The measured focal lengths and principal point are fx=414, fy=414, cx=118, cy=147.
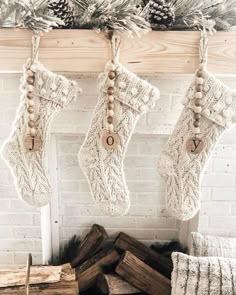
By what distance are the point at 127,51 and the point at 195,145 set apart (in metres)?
0.40

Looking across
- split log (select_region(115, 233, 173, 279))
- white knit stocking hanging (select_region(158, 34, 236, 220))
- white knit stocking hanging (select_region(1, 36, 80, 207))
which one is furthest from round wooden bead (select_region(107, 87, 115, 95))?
split log (select_region(115, 233, 173, 279))

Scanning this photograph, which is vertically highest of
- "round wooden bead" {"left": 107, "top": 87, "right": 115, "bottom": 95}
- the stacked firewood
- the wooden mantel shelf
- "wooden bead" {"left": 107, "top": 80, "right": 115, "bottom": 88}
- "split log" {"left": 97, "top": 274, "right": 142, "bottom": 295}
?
the wooden mantel shelf

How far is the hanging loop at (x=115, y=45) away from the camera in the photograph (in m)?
1.39

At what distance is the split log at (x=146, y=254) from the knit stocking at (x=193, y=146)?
0.60 meters

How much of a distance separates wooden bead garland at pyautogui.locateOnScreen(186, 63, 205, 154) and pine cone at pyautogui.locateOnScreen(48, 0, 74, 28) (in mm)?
472

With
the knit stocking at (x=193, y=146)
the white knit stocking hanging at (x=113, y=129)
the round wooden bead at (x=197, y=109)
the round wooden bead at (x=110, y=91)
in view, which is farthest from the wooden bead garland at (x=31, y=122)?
the round wooden bead at (x=197, y=109)

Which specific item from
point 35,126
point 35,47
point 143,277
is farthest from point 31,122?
point 143,277

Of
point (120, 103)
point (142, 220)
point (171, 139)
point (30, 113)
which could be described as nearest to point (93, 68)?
point (120, 103)

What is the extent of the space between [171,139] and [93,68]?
0.37 meters

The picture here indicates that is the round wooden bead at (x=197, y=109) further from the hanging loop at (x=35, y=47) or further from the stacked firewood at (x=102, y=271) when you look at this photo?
the stacked firewood at (x=102, y=271)

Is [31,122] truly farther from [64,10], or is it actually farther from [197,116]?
[197,116]

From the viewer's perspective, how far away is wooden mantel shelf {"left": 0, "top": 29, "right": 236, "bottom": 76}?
1.41 meters

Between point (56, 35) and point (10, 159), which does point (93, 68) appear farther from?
point (10, 159)

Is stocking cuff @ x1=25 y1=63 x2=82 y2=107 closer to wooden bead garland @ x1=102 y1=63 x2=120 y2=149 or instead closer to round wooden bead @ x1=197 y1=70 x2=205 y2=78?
wooden bead garland @ x1=102 y1=63 x2=120 y2=149
